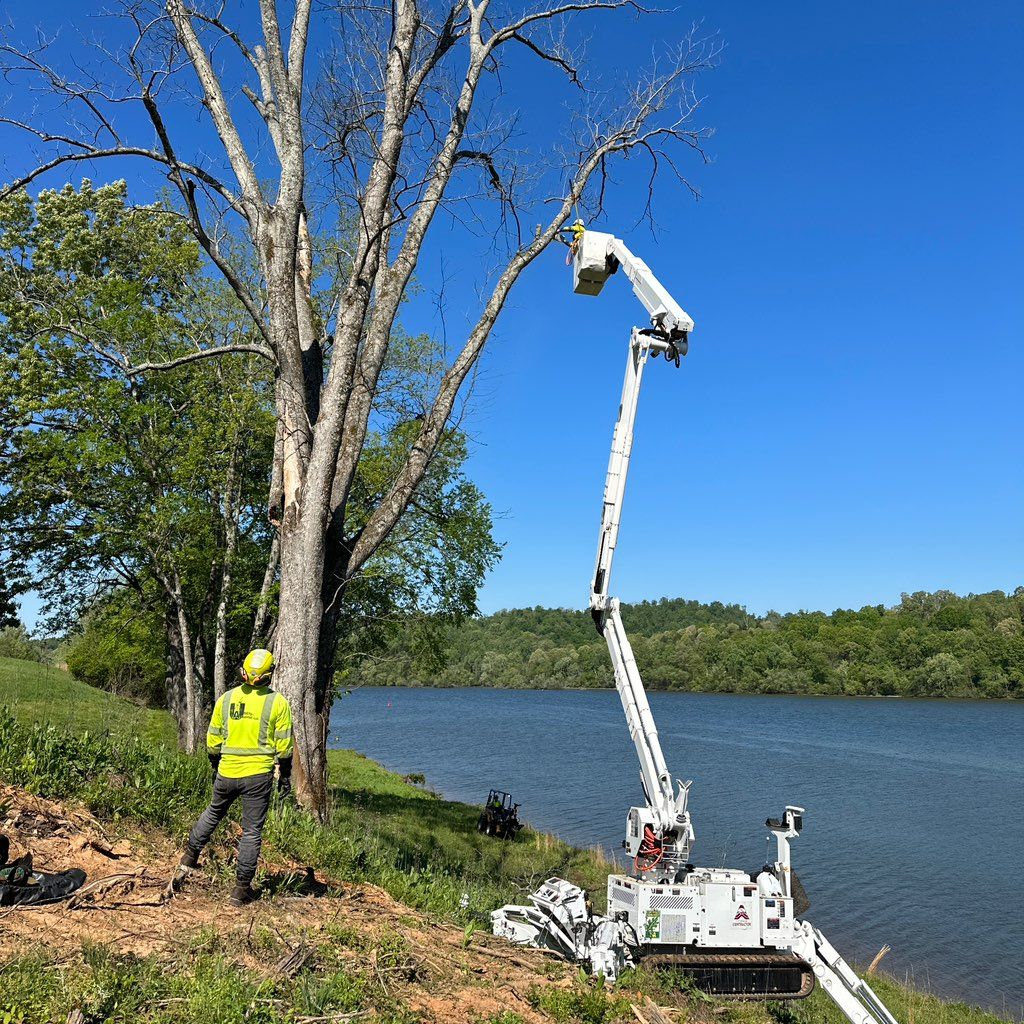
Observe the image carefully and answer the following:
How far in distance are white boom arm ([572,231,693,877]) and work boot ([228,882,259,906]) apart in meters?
3.32

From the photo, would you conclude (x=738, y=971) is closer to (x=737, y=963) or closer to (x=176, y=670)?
(x=737, y=963)

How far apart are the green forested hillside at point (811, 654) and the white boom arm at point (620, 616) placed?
216ft

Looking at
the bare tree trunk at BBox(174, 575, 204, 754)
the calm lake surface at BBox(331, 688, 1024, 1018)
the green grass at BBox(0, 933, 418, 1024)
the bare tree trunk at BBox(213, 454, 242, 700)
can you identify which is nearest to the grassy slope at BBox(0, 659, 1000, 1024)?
the green grass at BBox(0, 933, 418, 1024)

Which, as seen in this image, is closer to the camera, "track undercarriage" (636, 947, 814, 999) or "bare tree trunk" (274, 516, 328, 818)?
"track undercarriage" (636, 947, 814, 999)

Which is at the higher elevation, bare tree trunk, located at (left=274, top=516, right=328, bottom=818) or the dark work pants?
bare tree trunk, located at (left=274, top=516, right=328, bottom=818)

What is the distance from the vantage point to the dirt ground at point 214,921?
489 centimetres

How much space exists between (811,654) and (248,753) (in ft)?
366

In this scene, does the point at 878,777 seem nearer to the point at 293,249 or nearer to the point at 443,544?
the point at 443,544

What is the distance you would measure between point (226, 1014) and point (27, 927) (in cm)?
142

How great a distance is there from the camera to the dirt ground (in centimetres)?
Answer: 489

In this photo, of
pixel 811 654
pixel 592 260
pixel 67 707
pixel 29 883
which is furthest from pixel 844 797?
pixel 811 654

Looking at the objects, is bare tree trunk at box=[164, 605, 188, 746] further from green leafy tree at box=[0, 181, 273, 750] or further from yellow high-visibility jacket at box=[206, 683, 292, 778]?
yellow high-visibility jacket at box=[206, 683, 292, 778]

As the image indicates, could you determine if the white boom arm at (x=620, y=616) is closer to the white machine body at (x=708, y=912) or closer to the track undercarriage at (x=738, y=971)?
the white machine body at (x=708, y=912)

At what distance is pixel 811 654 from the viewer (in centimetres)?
10938
